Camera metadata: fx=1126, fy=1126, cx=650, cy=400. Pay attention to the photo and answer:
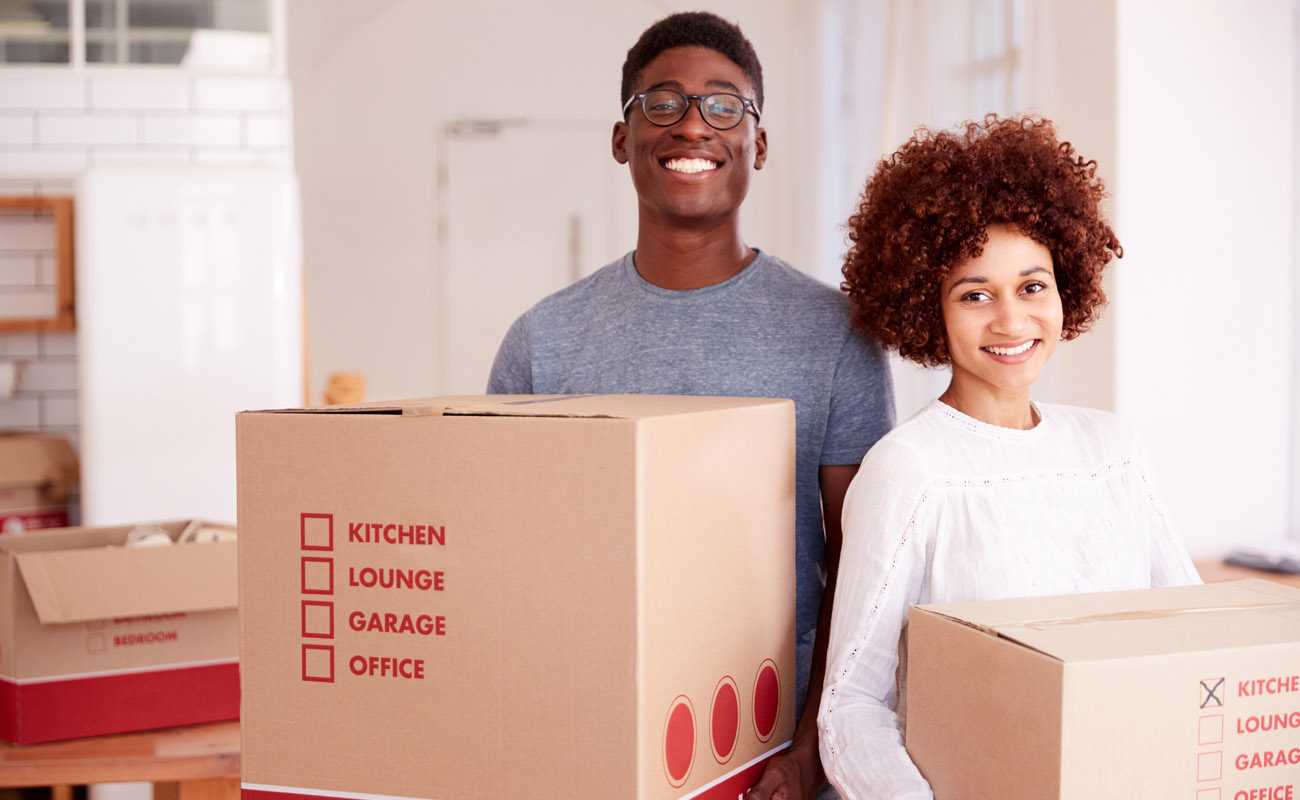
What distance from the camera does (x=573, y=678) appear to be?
2.54ft

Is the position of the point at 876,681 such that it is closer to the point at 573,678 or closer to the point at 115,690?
the point at 573,678

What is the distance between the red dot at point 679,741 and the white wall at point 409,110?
162 inches

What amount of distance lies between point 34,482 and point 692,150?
215cm

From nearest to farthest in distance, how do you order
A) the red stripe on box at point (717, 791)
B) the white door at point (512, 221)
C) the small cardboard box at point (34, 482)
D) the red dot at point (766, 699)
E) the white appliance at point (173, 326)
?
the red stripe on box at point (717, 791) < the red dot at point (766, 699) < the white appliance at point (173, 326) < the small cardboard box at point (34, 482) < the white door at point (512, 221)

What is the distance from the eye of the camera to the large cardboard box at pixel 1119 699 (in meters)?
0.74

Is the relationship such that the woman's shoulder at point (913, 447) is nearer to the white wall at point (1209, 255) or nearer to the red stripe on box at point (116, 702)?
the red stripe on box at point (116, 702)

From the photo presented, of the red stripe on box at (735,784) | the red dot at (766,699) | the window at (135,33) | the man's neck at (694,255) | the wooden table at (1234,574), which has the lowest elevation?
the wooden table at (1234,574)

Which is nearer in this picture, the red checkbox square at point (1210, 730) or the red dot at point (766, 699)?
the red checkbox square at point (1210, 730)

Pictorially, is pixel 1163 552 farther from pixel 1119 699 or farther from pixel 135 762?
pixel 135 762

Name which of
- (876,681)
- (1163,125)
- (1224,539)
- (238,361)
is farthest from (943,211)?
(238,361)

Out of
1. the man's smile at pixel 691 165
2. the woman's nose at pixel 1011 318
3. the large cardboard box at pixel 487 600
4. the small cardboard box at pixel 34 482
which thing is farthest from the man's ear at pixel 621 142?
the small cardboard box at pixel 34 482

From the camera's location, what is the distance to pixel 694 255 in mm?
1362

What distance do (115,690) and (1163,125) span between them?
2094mm

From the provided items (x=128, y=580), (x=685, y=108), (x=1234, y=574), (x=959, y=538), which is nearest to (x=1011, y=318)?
(x=959, y=538)
